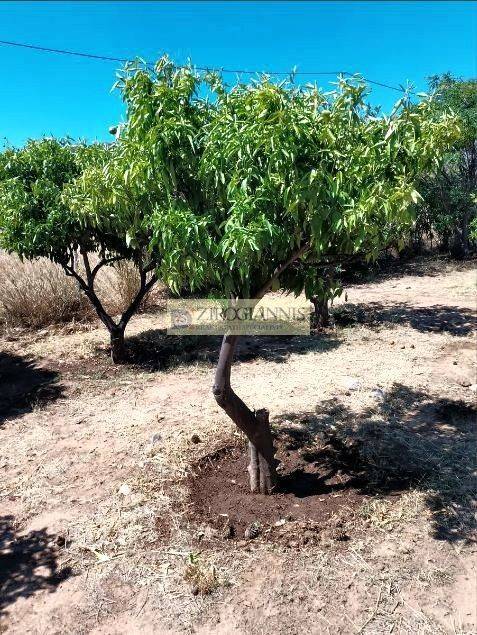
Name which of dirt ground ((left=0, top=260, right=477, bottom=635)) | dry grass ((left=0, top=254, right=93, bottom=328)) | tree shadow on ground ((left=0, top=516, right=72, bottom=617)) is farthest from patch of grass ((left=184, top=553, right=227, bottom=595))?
dry grass ((left=0, top=254, right=93, bottom=328))

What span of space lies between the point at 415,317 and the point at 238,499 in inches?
197

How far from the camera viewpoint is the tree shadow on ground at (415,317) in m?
6.70

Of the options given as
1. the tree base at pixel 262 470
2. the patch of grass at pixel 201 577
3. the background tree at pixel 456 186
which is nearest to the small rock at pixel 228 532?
the patch of grass at pixel 201 577

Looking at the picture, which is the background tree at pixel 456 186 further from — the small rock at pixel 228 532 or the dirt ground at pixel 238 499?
the small rock at pixel 228 532

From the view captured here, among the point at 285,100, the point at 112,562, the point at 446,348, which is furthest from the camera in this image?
the point at 446,348

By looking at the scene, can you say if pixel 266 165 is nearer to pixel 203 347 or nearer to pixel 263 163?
pixel 263 163

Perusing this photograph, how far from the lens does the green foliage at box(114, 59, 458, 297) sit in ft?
6.63

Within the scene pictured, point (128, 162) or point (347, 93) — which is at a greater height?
point (347, 93)

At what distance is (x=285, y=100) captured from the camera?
7.11 feet

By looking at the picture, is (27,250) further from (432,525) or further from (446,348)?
(446,348)

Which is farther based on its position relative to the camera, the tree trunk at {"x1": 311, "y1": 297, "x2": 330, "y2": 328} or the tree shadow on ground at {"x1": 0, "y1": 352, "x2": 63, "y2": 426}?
the tree trunk at {"x1": 311, "y1": 297, "x2": 330, "y2": 328}

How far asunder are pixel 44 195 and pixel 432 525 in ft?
14.1

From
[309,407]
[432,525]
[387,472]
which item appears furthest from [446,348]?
[432,525]

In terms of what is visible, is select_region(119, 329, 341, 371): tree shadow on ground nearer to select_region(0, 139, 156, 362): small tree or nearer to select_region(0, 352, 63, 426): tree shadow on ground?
select_region(0, 352, 63, 426): tree shadow on ground
